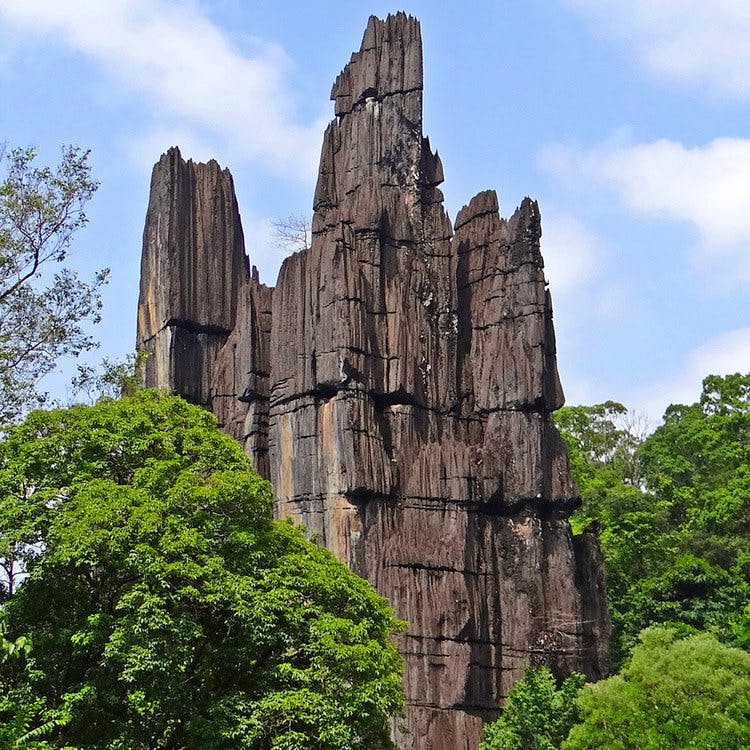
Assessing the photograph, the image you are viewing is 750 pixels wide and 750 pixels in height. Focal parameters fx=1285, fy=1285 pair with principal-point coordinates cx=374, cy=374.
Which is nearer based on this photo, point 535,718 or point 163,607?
point 163,607

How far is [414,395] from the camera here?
24719 mm

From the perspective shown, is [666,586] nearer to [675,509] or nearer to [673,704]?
[673,704]

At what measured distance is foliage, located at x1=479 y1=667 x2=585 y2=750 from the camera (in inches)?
846

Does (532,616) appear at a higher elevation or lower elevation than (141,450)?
lower

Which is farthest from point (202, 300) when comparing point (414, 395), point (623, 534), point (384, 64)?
point (623, 534)

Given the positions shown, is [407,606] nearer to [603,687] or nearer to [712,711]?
[603,687]

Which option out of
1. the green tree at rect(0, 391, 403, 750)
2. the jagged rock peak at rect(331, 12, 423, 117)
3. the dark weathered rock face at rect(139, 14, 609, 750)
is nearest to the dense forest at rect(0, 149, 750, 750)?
the green tree at rect(0, 391, 403, 750)

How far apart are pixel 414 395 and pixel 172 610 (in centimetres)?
1044

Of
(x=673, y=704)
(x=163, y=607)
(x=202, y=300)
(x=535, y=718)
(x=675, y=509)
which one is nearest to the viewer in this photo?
(x=163, y=607)

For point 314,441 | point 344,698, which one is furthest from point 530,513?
point 344,698

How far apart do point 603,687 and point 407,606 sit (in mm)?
3785

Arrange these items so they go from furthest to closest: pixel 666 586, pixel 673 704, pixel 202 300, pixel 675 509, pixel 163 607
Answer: pixel 675 509 < pixel 202 300 < pixel 666 586 < pixel 673 704 < pixel 163 607

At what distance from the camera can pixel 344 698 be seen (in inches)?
615

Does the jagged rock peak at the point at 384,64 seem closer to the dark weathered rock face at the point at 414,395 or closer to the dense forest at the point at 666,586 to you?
the dark weathered rock face at the point at 414,395
